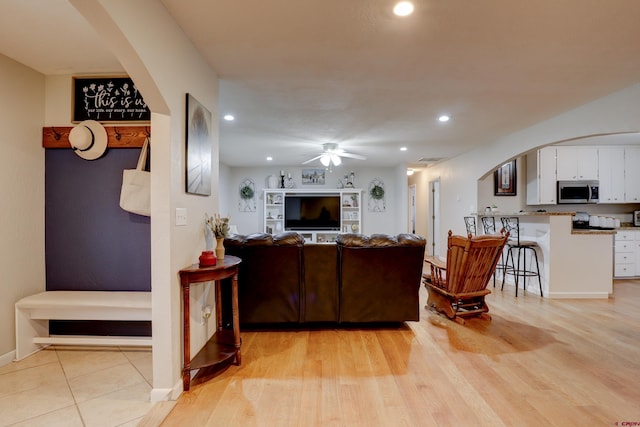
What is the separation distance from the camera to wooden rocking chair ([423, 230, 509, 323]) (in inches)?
124

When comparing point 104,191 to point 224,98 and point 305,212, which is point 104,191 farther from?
point 305,212

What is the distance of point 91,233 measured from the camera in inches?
107

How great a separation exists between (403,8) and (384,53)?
1.85 ft

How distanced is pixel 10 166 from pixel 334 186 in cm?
650

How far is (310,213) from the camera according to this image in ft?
26.0

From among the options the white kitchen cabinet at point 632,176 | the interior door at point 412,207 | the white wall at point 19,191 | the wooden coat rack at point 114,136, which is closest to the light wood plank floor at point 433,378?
the white wall at point 19,191

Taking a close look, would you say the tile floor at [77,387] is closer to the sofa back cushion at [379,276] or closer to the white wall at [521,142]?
the sofa back cushion at [379,276]

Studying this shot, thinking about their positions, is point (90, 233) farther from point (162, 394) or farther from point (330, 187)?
point (330, 187)

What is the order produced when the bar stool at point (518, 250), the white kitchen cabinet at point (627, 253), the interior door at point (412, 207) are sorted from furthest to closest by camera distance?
1. the interior door at point (412, 207)
2. the white kitchen cabinet at point (627, 253)
3. the bar stool at point (518, 250)

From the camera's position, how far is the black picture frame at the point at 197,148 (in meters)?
2.18

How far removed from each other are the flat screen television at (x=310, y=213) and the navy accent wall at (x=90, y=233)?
17.3 ft

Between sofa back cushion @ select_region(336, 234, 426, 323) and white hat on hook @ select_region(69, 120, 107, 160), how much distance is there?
2279 mm

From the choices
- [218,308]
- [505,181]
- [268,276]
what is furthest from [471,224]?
[218,308]

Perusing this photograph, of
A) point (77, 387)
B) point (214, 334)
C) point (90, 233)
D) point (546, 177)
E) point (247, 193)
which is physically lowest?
point (77, 387)
